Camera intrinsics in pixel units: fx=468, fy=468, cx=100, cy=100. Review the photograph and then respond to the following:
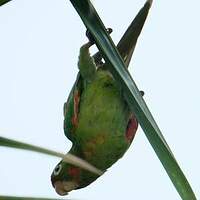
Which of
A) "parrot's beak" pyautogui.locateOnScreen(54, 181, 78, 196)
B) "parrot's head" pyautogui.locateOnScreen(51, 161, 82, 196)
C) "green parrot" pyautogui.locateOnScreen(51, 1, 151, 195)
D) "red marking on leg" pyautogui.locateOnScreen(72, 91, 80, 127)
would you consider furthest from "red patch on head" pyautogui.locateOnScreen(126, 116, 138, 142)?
"parrot's beak" pyautogui.locateOnScreen(54, 181, 78, 196)

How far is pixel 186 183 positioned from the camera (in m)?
1.06

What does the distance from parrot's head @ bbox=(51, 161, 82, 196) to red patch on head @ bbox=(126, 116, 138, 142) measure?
507 mm

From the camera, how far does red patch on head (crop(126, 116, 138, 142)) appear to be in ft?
11.3

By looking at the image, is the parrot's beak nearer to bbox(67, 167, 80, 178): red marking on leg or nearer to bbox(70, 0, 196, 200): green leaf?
bbox(67, 167, 80, 178): red marking on leg

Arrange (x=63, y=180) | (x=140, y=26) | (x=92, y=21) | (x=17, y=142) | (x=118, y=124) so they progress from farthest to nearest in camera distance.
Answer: (x=63, y=180) < (x=118, y=124) < (x=140, y=26) < (x=92, y=21) < (x=17, y=142)

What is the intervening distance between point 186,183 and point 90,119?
229 centimetres

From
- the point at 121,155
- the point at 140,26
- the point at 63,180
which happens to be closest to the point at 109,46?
the point at 140,26

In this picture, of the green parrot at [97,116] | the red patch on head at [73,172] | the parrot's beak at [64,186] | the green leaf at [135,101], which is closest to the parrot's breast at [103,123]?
the green parrot at [97,116]

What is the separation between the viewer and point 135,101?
104 centimetres

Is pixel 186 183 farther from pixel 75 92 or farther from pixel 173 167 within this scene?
pixel 75 92

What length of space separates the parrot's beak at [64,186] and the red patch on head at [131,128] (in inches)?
25.9

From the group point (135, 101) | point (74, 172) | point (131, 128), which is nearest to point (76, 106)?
point (131, 128)

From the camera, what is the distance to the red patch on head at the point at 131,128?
344 cm

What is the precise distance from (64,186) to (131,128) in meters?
0.83
